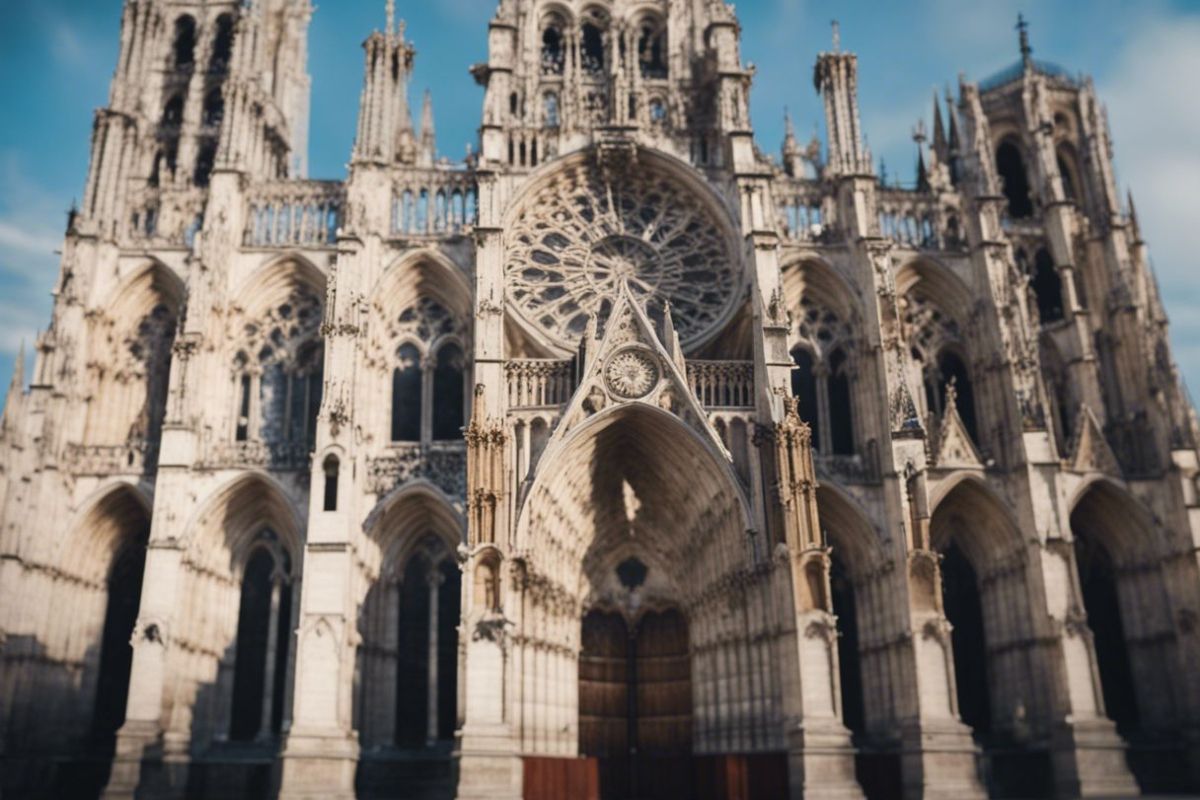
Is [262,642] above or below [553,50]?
below

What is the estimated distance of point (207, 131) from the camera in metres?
29.2

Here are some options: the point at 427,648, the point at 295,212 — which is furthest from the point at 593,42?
the point at 427,648

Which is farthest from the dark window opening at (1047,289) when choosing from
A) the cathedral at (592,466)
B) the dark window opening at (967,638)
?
the dark window opening at (967,638)

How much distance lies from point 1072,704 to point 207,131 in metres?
25.8

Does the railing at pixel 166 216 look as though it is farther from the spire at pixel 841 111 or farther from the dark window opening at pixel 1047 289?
the dark window opening at pixel 1047 289

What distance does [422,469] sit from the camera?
2381 cm

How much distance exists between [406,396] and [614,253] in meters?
6.23

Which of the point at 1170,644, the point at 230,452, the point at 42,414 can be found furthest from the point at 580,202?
the point at 1170,644

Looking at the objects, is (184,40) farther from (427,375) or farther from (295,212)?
(427,375)

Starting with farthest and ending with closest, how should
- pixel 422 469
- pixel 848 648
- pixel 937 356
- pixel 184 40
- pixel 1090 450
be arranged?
1. pixel 184 40
2. pixel 937 356
3. pixel 1090 450
4. pixel 848 648
5. pixel 422 469

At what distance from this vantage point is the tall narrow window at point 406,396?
25078 mm

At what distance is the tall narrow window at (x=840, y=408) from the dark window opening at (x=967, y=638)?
350 cm

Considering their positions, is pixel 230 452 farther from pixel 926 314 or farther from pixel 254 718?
pixel 926 314

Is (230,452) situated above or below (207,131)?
below
